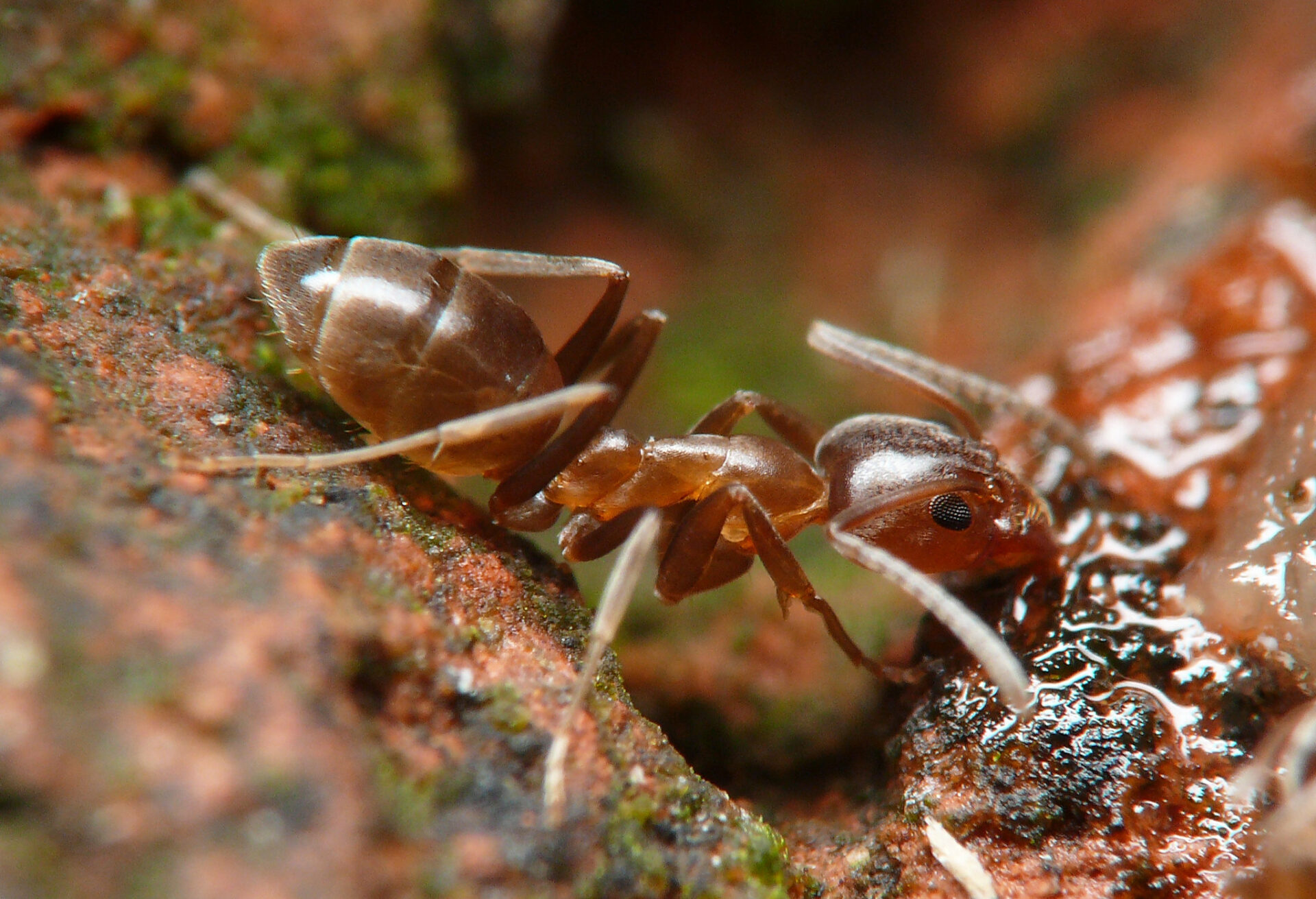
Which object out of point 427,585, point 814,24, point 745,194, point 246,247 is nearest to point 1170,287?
point 745,194

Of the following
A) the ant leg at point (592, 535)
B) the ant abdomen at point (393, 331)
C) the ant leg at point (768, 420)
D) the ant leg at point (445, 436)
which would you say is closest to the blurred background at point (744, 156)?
the ant leg at point (592, 535)

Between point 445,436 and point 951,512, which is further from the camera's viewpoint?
point 951,512

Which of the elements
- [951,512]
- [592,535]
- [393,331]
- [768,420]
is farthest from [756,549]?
[393,331]

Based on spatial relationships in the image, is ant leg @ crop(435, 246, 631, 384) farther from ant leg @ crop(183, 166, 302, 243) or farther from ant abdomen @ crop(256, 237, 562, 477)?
ant leg @ crop(183, 166, 302, 243)

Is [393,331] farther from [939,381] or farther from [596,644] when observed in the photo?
Result: [939,381]

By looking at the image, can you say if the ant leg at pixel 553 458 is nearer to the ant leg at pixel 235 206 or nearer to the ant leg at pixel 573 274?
the ant leg at pixel 573 274
